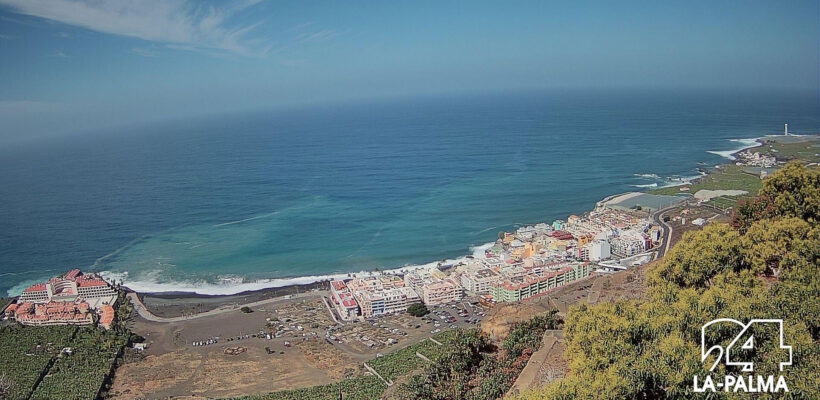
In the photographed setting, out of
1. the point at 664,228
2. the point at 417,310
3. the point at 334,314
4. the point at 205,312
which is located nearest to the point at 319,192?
the point at 205,312

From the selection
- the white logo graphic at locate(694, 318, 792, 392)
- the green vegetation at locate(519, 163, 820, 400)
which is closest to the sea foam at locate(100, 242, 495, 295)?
the green vegetation at locate(519, 163, 820, 400)

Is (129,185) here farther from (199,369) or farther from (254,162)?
(199,369)

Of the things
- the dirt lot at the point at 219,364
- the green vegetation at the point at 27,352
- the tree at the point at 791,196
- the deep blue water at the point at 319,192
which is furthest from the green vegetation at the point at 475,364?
the deep blue water at the point at 319,192

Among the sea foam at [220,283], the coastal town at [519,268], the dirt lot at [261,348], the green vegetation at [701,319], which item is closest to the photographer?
the green vegetation at [701,319]

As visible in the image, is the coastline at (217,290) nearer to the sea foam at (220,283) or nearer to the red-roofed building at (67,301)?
the sea foam at (220,283)

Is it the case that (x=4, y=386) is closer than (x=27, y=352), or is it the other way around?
Result: (x=4, y=386)

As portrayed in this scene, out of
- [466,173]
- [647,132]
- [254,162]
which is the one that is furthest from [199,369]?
[647,132]

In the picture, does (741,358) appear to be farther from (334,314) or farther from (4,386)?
(4,386)
